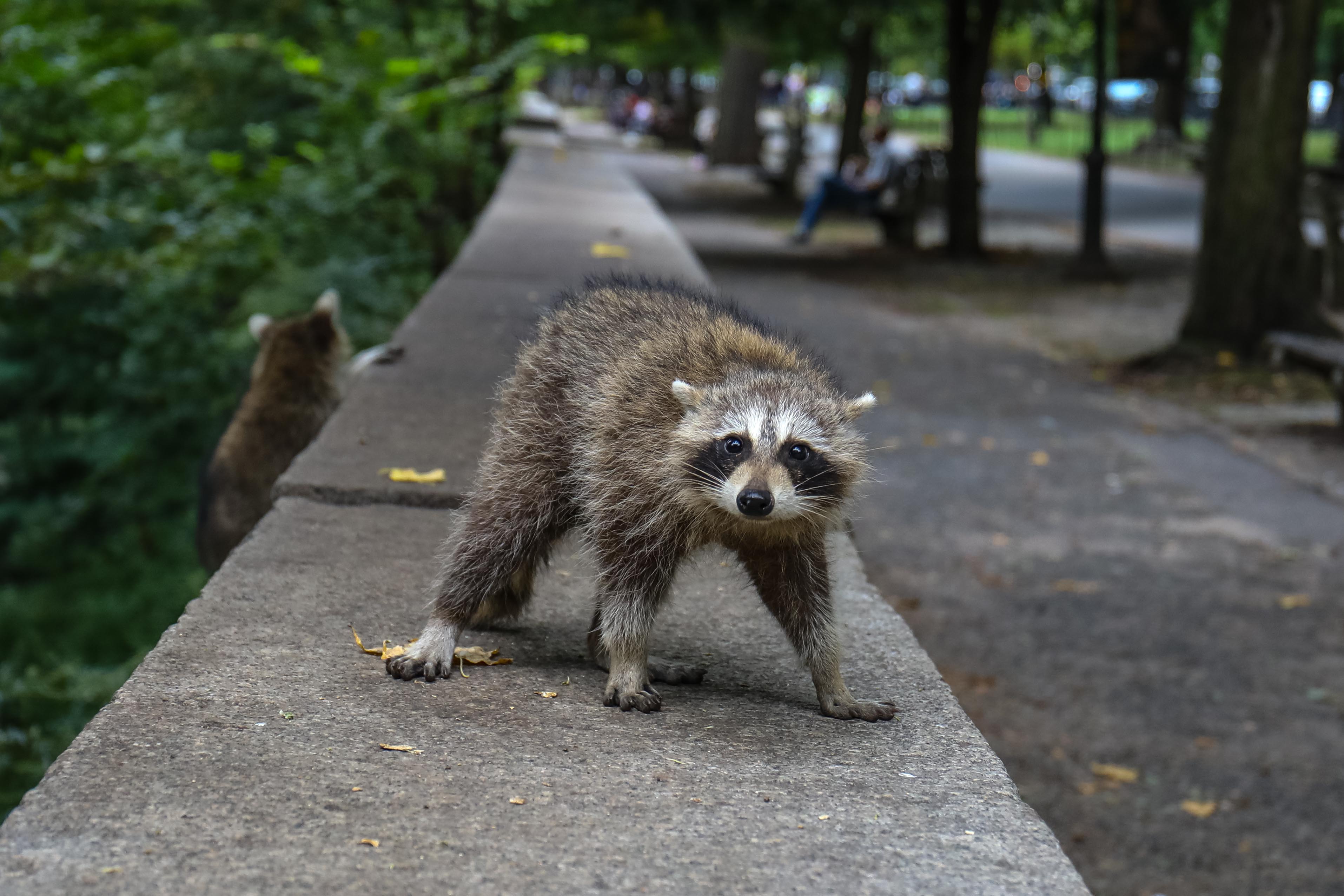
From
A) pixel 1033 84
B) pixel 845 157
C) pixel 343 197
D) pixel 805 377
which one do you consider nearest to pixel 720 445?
pixel 805 377

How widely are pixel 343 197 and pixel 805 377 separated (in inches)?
321

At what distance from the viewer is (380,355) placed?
652cm

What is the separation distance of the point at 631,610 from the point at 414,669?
0.55 meters

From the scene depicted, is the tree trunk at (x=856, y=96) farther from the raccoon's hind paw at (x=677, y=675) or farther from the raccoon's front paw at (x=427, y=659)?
the raccoon's front paw at (x=427, y=659)

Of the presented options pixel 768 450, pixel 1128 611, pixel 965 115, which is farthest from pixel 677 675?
pixel 965 115

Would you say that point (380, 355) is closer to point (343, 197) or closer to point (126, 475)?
point (126, 475)

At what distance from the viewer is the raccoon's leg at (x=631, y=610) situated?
3.22 meters

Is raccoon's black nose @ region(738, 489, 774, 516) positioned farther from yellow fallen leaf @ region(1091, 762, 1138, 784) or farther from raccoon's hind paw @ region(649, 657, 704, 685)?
yellow fallen leaf @ region(1091, 762, 1138, 784)

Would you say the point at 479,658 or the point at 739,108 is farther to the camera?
the point at 739,108

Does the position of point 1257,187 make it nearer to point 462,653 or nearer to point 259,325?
point 259,325

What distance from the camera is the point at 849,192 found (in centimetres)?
2152

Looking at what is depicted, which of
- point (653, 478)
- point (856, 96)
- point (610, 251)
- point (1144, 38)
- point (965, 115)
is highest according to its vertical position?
point (1144, 38)

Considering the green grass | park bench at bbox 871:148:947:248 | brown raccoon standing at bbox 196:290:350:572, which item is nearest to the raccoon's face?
brown raccoon standing at bbox 196:290:350:572

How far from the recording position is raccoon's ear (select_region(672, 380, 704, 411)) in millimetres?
3102
